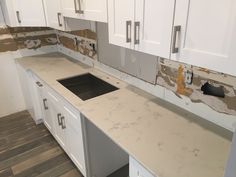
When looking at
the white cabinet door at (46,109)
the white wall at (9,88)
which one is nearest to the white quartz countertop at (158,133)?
the white cabinet door at (46,109)

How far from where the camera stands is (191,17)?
0.95m

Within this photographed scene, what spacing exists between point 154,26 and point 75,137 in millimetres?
1221

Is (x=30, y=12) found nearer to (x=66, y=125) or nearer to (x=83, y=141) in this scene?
(x=66, y=125)

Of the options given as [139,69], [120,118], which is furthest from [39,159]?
[139,69]

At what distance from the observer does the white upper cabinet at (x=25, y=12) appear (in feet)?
7.76

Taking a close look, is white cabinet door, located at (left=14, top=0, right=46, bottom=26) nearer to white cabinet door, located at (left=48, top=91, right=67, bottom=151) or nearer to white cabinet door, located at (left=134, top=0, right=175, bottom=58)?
white cabinet door, located at (left=48, top=91, right=67, bottom=151)

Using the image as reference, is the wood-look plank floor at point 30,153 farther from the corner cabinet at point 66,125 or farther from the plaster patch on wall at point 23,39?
the plaster patch on wall at point 23,39

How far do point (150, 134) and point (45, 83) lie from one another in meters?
1.39

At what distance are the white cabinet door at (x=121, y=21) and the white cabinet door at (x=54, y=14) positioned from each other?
87 cm

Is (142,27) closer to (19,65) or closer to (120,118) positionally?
(120,118)

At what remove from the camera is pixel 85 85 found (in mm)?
2357

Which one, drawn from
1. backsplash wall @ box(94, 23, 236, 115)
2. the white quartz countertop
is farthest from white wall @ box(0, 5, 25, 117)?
backsplash wall @ box(94, 23, 236, 115)

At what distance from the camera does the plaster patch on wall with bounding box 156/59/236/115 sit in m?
1.23

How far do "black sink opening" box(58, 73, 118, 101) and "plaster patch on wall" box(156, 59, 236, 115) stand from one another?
0.75 metres
